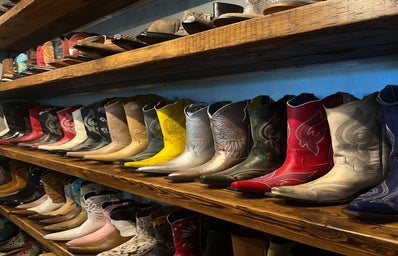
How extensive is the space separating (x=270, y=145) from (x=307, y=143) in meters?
0.12

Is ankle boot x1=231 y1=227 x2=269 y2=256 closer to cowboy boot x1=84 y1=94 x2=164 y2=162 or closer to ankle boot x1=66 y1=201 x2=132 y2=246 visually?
cowboy boot x1=84 y1=94 x2=164 y2=162

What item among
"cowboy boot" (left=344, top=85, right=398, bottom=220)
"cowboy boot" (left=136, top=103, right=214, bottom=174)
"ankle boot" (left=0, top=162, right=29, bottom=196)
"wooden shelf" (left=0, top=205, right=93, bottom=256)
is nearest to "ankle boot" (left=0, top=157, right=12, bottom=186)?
"ankle boot" (left=0, top=162, right=29, bottom=196)

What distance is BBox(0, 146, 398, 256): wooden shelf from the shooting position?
603 mm

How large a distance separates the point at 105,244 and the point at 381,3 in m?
1.35

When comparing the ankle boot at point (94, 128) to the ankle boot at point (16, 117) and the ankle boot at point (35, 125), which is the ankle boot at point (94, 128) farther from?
the ankle boot at point (16, 117)

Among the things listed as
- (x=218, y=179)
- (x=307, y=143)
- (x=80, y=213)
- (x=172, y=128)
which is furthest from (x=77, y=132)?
(x=307, y=143)

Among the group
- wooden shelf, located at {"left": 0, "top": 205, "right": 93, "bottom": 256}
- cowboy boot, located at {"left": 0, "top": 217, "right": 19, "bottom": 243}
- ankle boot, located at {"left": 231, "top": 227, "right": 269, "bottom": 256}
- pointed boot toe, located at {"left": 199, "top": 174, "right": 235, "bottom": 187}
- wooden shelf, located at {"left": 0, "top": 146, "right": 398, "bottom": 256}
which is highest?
pointed boot toe, located at {"left": 199, "top": 174, "right": 235, "bottom": 187}

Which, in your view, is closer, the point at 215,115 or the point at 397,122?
the point at 397,122

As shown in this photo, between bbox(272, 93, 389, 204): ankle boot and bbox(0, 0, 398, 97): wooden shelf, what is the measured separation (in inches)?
5.7

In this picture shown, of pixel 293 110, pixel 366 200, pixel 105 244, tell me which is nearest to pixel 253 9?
pixel 293 110

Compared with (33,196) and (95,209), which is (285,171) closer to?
(95,209)

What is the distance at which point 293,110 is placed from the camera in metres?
0.89

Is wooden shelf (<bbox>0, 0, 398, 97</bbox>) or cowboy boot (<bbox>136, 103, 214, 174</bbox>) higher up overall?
wooden shelf (<bbox>0, 0, 398, 97</bbox>)

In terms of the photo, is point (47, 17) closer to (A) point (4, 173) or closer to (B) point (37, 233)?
(B) point (37, 233)
